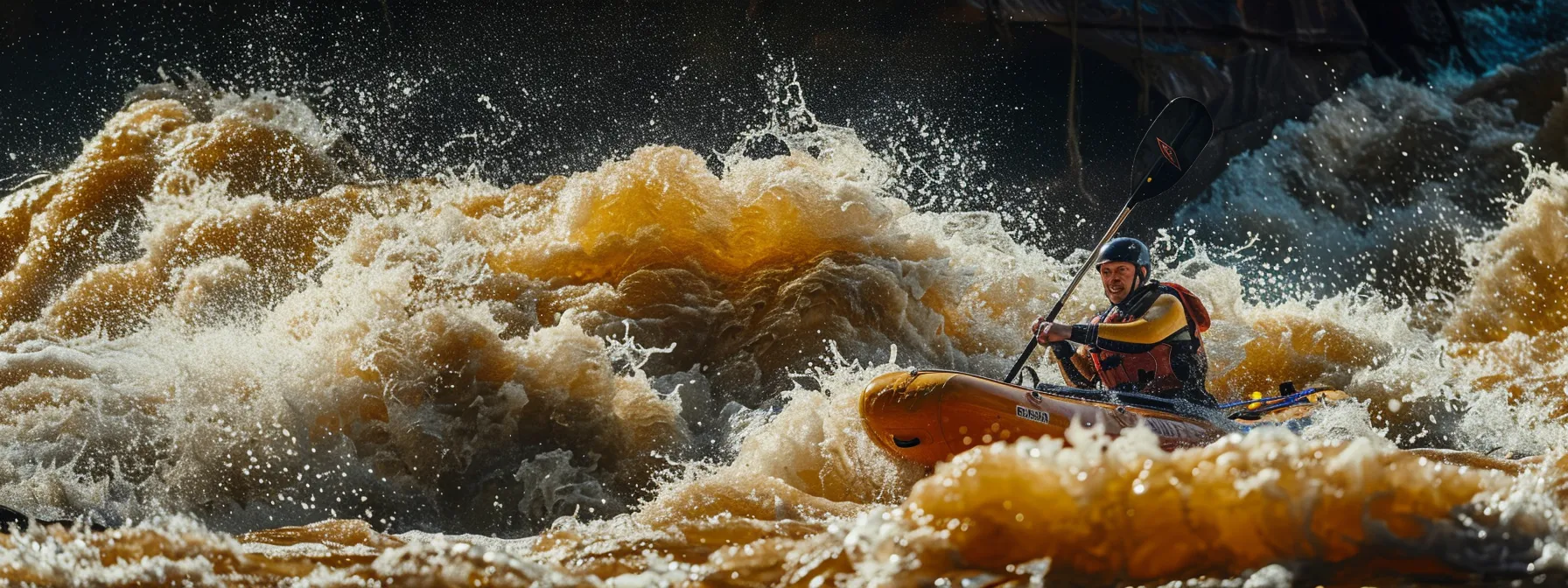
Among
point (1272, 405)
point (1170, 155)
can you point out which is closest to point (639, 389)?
point (1272, 405)

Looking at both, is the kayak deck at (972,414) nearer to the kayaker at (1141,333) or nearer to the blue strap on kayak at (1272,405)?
the kayaker at (1141,333)

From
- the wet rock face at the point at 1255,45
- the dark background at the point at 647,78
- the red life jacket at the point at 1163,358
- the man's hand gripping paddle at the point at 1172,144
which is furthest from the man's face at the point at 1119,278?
the wet rock face at the point at 1255,45

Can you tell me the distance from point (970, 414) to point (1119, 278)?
1.14 m

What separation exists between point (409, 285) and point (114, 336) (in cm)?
203

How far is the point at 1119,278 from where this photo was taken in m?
4.50

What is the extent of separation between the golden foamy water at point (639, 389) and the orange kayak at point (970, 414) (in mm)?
204

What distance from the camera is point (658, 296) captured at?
611 cm

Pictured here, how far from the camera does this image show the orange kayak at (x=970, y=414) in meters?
3.73

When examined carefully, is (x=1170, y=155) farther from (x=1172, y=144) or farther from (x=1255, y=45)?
(x=1255, y=45)

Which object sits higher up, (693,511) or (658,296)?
(658,296)

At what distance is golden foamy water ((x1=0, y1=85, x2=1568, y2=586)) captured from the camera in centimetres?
212

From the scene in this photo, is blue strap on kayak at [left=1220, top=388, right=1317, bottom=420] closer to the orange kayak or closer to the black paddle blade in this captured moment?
the orange kayak

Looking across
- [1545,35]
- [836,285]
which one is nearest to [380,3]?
[836,285]

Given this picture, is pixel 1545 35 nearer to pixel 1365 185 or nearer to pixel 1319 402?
pixel 1365 185
